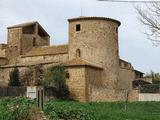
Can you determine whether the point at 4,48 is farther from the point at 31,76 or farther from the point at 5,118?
the point at 5,118

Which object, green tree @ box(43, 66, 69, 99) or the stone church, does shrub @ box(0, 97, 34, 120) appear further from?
the stone church

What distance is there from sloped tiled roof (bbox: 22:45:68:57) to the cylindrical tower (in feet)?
9.91

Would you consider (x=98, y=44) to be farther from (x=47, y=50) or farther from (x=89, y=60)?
(x=47, y=50)

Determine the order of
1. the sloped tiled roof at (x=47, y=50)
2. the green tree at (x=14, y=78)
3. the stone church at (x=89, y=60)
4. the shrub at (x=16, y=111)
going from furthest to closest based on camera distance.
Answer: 1. the sloped tiled roof at (x=47, y=50)
2. the green tree at (x=14, y=78)
3. the stone church at (x=89, y=60)
4. the shrub at (x=16, y=111)

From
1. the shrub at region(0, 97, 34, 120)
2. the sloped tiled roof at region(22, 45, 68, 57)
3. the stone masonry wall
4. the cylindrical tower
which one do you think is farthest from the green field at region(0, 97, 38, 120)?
→ the sloped tiled roof at region(22, 45, 68, 57)

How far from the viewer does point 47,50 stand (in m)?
57.7

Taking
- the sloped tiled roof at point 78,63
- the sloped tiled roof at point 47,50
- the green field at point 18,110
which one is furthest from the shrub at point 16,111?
the sloped tiled roof at point 47,50

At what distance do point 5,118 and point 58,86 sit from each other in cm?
3595

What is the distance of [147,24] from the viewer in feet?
64.0

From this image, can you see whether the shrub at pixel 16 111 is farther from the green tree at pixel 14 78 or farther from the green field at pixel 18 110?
the green tree at pixel 14 78

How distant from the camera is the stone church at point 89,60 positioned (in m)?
49.6

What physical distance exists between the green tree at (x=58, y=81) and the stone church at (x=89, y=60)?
2.18 feet

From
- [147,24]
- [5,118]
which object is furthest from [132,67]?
[5,118]

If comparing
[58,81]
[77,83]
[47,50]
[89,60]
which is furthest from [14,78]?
[89,60]
